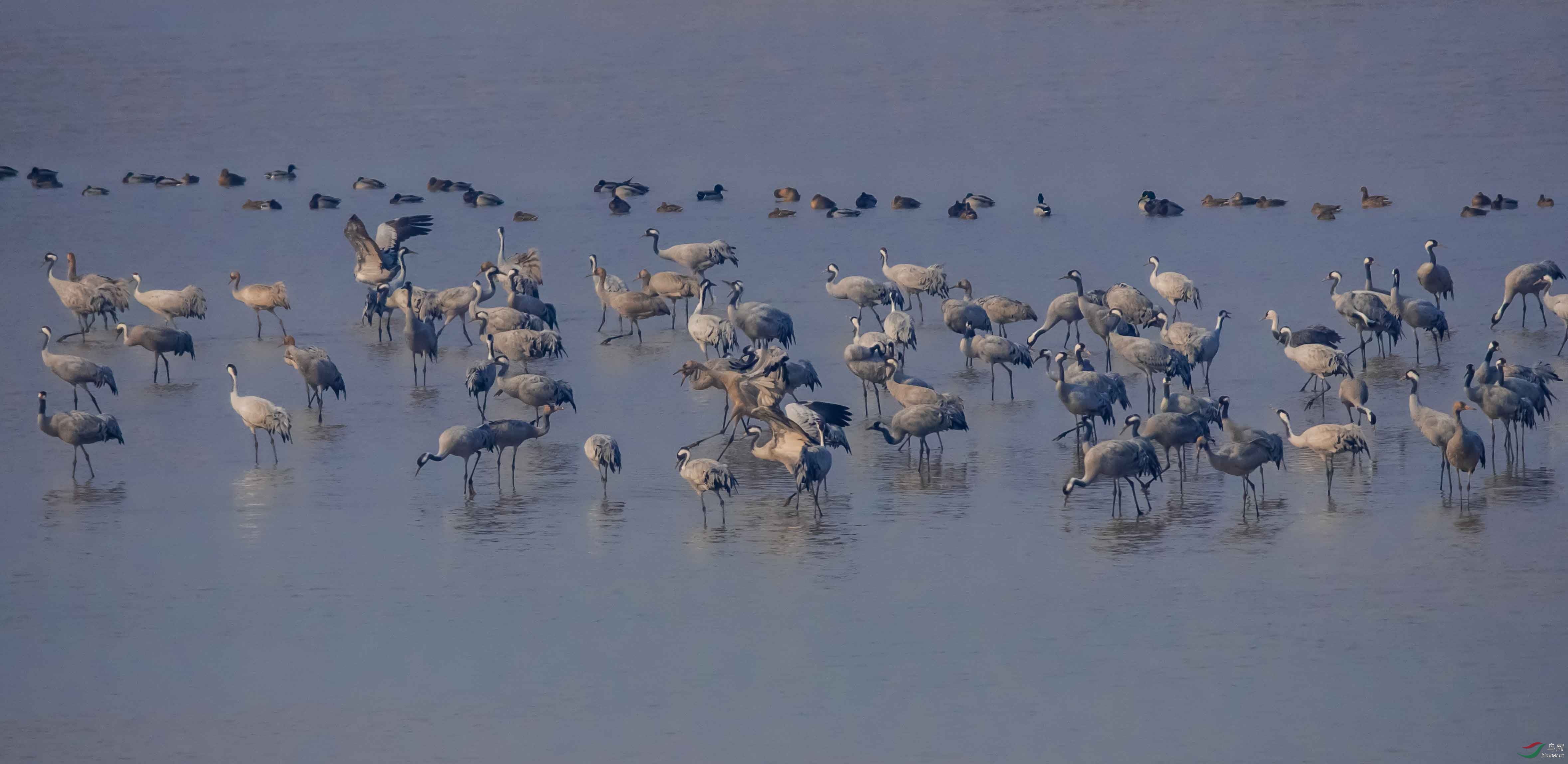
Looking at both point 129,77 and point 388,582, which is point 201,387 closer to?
point 388,582

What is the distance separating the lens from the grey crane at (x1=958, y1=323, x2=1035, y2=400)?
16406 mm

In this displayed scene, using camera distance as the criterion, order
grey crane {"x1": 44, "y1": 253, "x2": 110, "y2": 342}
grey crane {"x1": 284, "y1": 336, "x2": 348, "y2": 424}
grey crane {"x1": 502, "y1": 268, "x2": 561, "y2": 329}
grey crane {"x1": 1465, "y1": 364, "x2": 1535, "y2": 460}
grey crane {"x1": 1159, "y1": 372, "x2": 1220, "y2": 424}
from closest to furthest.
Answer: grey crane {"x1": 1465, "y1": 364, "x2": 1535, "y2": 460}
grey crane {"x1": 1159, "y1": 372, "x2": 1220, "y2": 424}
grey crane {"x1": 284, "y1": 336, "x2": 348, "y2": 424}
grey crane {"x1": 502, "y1": 268, "x2": 561, "y2": 329}
grey crane {"x1": 44, "y1": 253, "x2": 110, "y2": 342}

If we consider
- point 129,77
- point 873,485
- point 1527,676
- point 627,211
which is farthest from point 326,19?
point 1527,676

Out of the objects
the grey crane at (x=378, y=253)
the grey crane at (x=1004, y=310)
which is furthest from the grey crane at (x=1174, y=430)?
the grey crane at (x=378, y=253)

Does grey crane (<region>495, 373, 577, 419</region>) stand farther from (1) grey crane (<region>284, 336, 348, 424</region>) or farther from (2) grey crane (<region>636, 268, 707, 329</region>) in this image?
(2) grey crane (<region>636, 268, 707, 329</region>)

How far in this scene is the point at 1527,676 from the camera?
372 inches

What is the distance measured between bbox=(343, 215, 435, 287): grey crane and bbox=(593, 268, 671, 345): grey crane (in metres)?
→ 2.46

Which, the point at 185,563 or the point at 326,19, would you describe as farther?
the point at 326,19

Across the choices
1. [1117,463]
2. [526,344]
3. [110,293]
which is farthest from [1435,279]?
[110,293]

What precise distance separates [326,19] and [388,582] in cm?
5974

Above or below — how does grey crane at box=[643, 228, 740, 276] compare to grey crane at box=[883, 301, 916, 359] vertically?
above

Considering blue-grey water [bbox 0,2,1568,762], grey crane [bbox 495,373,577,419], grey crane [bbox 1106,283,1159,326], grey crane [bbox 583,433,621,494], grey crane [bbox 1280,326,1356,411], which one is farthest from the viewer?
grey crane [bbox 1106,283,1159,326]

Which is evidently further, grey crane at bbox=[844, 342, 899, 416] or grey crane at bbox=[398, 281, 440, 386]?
grey crane at bbox=[398, 281, 440, 386]

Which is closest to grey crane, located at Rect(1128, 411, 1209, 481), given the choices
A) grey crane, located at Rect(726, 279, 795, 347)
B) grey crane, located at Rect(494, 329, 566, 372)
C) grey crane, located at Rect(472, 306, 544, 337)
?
grey crane, located at Rect(726, 279, 795, 347)
